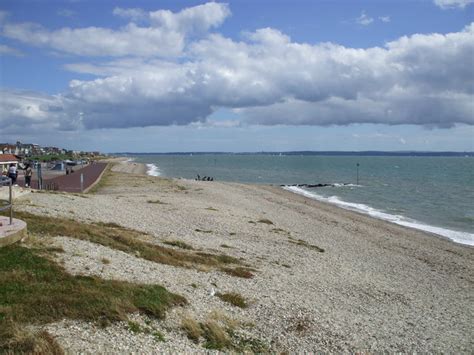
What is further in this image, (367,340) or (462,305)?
(462,305)

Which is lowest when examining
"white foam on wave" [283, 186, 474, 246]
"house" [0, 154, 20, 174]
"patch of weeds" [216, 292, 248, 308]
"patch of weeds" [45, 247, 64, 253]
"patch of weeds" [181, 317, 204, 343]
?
"white foam on wave" [283, 186, 474, 246]

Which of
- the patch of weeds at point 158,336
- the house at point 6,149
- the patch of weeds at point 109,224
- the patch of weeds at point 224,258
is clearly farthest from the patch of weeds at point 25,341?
the house at point 6,149

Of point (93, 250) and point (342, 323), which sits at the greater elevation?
point (93, 250)

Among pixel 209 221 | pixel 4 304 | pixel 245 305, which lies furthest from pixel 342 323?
pixel 209 221

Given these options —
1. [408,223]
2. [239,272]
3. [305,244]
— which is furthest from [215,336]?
[408,223]

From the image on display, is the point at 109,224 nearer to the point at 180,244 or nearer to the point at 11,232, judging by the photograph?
the point at 180,244

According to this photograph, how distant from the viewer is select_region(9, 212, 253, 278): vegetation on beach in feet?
47.0

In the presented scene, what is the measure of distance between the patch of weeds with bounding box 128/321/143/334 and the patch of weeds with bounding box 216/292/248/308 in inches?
120

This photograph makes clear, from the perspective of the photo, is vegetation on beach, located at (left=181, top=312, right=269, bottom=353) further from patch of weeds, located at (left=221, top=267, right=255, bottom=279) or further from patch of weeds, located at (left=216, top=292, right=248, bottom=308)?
patch of weeds, located at (left=221, top=267, right=255, bottom=279)

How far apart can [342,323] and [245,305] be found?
2.42m

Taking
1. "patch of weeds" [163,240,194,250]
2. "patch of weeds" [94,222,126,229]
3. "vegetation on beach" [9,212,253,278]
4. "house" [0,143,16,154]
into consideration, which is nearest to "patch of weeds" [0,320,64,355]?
"vegetation on beach" [9,212,253,278]

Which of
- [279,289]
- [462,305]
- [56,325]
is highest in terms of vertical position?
[56,325]

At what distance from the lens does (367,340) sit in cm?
1041

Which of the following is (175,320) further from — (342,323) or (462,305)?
(462,305)
